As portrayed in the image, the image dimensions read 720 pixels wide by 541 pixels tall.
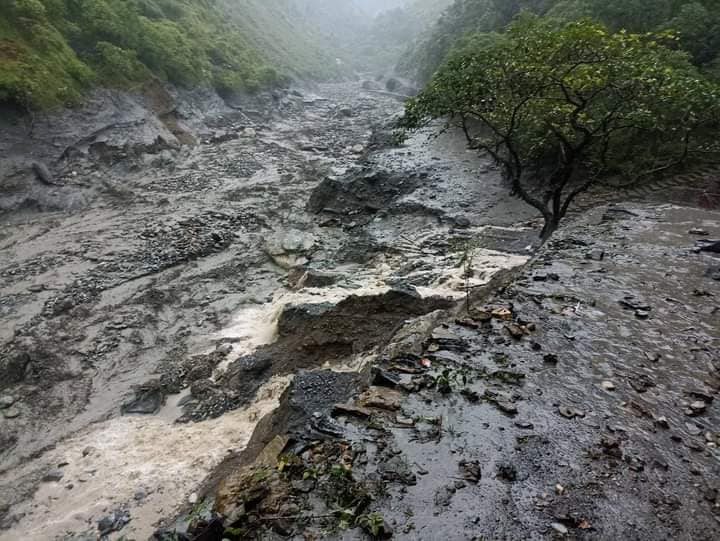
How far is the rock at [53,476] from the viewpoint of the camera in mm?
8289

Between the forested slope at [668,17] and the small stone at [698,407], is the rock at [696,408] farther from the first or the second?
the forested slope at [668,17]

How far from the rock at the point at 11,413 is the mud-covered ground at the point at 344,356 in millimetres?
45

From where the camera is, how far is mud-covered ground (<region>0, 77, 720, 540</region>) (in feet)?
16.1

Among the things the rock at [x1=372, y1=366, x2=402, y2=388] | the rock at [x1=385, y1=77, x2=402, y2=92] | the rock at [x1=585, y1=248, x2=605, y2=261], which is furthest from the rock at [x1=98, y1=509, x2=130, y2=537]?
the rock at [x1=385, y1=77, x2=402, y2=92]

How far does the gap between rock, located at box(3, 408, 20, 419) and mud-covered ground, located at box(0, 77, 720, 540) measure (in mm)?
45

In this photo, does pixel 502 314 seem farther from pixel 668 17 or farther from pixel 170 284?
pixel 668 17

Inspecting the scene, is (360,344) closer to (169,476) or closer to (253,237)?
(169,476)

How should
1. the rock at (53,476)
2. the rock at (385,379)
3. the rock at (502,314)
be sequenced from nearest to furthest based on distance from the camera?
the rock at (385,379) → the rock at (502,314) → the rock at (53,476)

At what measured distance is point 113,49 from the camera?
25109mm

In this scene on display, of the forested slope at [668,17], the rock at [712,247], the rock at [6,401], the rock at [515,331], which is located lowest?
the rock at [6,401]

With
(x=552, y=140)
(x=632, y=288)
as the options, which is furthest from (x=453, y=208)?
(x=632, y=288)

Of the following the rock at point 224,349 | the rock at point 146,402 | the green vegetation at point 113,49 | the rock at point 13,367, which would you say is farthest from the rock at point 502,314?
the green vegetation at point 113,49

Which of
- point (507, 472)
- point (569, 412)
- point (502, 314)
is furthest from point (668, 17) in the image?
point (507, 472)

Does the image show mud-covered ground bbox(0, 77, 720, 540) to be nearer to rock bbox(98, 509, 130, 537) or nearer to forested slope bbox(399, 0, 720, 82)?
rock bbox(98, 509, 130, 537)
